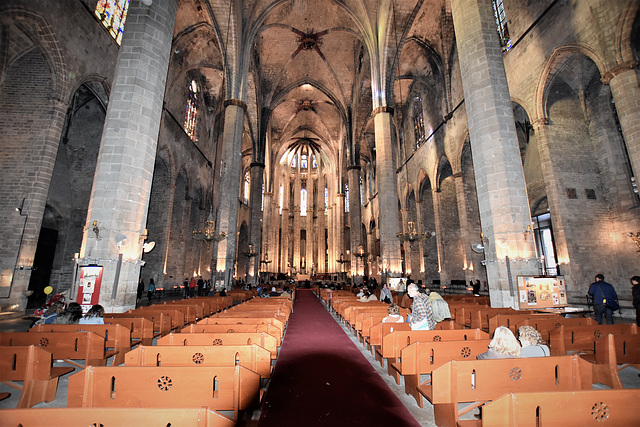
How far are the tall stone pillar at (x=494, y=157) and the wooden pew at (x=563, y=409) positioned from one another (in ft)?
19.6

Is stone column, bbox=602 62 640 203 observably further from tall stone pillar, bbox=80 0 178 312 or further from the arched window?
the arched window

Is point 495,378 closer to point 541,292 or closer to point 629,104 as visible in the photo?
point 541,292

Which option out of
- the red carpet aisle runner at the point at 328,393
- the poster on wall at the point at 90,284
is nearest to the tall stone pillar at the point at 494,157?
the red carpet aisle runner at the point at 328,393

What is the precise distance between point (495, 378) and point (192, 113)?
23.2 m

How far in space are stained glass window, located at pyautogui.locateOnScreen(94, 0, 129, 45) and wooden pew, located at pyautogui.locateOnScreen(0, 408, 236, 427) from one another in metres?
15.6

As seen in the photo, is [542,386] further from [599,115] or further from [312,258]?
[312,258]

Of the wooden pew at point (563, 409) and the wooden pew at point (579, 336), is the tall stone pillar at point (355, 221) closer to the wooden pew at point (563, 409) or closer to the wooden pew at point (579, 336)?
the wooden pew at point (579, 336)

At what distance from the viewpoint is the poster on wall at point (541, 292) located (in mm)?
6847

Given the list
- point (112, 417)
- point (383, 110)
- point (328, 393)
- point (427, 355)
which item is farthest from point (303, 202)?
point (112, 417)

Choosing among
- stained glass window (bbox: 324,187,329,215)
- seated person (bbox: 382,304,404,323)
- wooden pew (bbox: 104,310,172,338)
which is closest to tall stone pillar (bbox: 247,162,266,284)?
stained glass window (bbox: 324,187,329,215)

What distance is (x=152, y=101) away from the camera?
763 centimetres

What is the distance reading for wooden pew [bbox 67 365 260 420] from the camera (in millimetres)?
2182

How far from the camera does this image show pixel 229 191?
1617 centimetres

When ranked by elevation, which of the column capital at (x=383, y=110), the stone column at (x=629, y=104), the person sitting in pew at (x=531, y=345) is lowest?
the person sitting in pew at (x=531, y=345)
